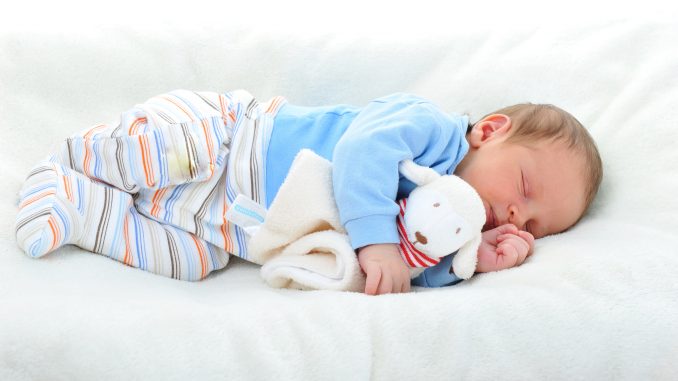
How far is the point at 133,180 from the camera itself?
3.81 ft

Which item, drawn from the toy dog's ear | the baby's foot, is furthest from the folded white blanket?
the baby's foot

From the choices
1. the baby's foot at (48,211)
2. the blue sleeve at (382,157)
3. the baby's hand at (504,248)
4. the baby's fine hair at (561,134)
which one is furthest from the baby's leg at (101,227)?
the baby's fine hair at (561,134)

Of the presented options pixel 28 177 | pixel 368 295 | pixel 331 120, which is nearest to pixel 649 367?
pixel 368 295

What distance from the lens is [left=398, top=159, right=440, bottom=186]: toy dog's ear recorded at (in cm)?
109

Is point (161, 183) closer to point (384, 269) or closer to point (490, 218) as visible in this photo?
point (384, 269)

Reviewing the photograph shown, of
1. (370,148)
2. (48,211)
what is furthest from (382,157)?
(48,211)

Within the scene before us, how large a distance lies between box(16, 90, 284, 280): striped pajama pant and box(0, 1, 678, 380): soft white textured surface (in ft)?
0.15

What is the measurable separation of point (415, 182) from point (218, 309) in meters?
0.39

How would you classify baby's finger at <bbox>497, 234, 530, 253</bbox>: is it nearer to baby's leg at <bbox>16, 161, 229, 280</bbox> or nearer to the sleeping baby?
the sleeping baby

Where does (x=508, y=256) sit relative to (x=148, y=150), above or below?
below

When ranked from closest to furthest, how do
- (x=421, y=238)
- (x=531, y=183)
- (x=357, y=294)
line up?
(x=357, y=294) → (x=421, y=238) → (x=531, y=183)

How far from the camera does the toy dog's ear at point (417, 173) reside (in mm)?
1087

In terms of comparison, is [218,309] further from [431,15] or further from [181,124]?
[431,15]

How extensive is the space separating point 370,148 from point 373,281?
0.66 ft
